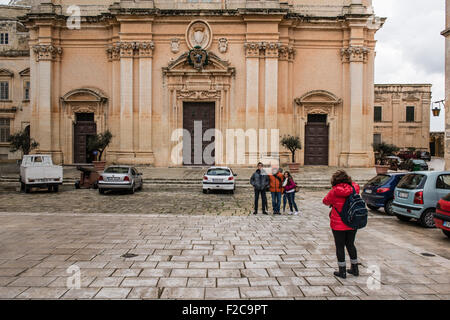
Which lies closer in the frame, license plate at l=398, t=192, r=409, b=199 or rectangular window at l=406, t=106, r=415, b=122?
license plate at l=398, t=192, r=409, b=199

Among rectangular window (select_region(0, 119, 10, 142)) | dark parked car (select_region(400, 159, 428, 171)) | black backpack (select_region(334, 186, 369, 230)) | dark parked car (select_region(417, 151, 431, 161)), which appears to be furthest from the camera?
dark parked car (select_region(417, 151, 431, 161))

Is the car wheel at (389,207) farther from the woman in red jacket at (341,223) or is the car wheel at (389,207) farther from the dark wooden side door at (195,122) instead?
the dark wooden side door at (195,122)

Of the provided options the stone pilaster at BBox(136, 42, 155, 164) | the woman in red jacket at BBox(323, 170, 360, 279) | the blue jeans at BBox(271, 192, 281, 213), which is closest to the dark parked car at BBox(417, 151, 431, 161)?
the stone pilaster at BBox(136, 42, 155, 164)

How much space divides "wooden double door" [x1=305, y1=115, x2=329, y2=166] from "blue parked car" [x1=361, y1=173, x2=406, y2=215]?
52.3ft

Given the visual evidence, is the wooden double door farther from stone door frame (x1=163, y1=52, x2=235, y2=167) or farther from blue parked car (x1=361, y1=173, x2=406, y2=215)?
blue parked car (x1=361, y1=173, x2=406, y2=215)

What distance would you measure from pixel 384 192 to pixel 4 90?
120 feet

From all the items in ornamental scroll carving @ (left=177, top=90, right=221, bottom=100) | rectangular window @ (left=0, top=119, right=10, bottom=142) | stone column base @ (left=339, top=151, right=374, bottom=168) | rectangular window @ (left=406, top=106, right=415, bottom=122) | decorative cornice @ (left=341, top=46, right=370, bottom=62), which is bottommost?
stone column base @ (left=339, top=151, right=374, bottom=168)

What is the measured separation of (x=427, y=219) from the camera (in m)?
9.62

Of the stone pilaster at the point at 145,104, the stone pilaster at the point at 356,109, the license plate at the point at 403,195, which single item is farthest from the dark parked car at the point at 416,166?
the stone pilaster at the point at 145,104

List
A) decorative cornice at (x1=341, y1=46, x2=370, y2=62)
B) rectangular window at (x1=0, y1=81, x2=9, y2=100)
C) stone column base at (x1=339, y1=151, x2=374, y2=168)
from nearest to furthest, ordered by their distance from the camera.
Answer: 1. stone column base at (x1=339, y1=151, x2=374, y2=168)
2. decorative cornice at (x1=341, y1=46, x2=370, y2=62)
3. rectangular window at (x1=0, y1=81, x2=9, y2=100)

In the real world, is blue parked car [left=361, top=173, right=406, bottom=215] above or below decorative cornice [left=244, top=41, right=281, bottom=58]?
below

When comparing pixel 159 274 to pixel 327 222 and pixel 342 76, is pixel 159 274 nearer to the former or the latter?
pixel 327 222

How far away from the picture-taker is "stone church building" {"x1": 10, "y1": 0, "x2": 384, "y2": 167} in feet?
87.2

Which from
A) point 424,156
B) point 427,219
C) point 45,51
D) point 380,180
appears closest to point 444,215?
point 427,219
